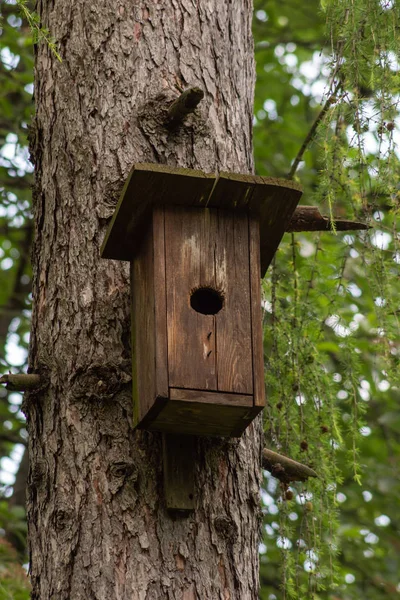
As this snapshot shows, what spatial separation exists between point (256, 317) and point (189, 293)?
20 cm

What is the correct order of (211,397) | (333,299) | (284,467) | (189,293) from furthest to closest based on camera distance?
(333,299)
(284,467)
(189,293)
(211,397)

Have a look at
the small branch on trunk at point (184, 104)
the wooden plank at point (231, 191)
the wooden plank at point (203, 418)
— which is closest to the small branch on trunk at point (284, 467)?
the wooden plank at point (203, 418)

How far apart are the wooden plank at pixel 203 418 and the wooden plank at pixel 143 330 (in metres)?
0.06

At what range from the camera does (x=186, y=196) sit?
97.8 inches

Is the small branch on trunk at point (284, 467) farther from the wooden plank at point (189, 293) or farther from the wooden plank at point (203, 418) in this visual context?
the wooden plank at point (189, 293)

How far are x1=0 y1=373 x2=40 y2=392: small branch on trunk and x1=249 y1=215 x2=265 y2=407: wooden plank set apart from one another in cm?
65

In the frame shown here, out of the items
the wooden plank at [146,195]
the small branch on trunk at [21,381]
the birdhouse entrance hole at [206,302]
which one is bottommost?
the small branch on trunk at [21,381]

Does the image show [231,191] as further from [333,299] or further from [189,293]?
[333,299]

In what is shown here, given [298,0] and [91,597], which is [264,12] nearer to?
[298,0]

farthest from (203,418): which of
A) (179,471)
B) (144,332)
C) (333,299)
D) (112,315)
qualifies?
(333,299)

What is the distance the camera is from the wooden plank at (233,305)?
7.80 ft

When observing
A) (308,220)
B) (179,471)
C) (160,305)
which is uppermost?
(308,220)

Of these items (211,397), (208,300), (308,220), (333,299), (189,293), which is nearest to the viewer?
(211,397)

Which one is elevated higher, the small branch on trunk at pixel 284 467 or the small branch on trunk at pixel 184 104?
the small branch on trunk at pixel 184 104
